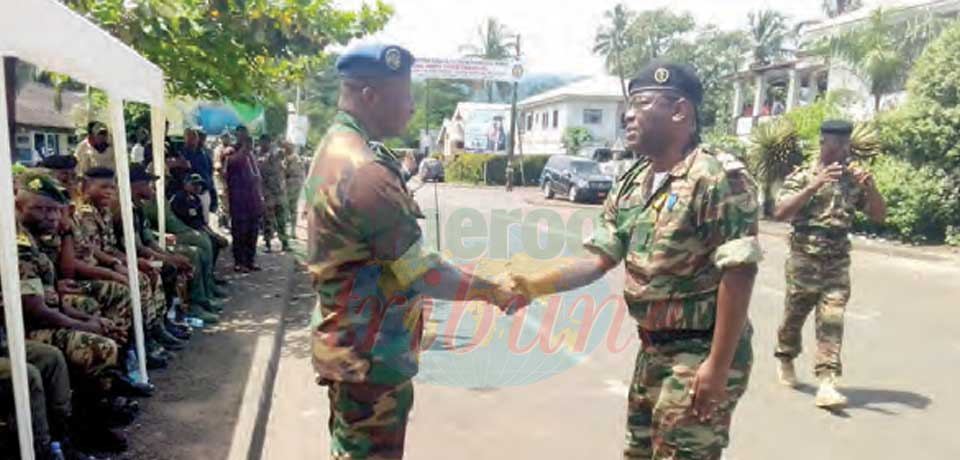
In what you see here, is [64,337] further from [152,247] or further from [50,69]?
[152,247]

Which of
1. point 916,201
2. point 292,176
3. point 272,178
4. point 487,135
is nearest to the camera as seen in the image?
point 272,178

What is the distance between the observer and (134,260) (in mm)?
4281

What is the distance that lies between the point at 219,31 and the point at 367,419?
228 inches

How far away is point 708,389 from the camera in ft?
7.57

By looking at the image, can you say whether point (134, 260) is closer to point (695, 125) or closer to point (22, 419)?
point (22, 419)

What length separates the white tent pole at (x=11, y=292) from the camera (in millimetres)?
2682

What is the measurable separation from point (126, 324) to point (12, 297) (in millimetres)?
1705

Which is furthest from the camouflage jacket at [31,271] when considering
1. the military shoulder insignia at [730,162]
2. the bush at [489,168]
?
the bush at [489,168]

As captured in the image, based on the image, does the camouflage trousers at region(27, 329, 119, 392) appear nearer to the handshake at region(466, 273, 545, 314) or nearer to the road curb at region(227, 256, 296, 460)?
A: the road curb at region(227, 256, 296, 460)

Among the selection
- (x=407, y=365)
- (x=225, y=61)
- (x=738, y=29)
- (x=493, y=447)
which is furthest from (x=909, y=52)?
(x=738, y=29)

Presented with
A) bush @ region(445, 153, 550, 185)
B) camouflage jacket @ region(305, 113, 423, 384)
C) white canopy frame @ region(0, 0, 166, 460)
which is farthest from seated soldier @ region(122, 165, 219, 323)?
bush @ region(445, 153, 550, 185)

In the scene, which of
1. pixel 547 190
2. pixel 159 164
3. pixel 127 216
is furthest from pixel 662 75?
pixel 547 190

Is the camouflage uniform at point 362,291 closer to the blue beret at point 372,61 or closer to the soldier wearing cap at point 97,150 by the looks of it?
the blue beret at point 372,61

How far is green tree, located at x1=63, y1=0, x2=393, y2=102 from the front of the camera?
6.64 m
